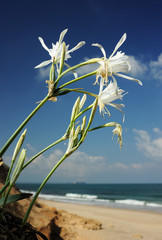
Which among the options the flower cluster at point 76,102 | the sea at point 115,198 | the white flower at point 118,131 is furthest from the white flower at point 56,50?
the sea at point 115,198

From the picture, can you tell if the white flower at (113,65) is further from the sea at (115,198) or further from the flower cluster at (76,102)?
the sea at (115,198)

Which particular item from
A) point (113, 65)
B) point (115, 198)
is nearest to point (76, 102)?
point (113, 65)

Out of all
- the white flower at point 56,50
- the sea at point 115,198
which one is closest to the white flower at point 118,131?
the white flower at point 56,50

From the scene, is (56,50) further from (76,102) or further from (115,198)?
(115,198)

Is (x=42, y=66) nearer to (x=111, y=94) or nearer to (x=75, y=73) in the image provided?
(x=75, y=73)

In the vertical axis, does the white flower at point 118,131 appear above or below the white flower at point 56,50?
below

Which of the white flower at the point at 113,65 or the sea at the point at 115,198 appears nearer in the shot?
the white flower at the point at 113,65

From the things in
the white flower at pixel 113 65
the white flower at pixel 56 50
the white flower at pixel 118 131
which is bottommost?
the white flower at pixel 118 131

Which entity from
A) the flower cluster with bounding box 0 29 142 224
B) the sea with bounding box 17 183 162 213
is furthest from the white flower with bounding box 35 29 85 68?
the sea with bounding box 17 183 162 213

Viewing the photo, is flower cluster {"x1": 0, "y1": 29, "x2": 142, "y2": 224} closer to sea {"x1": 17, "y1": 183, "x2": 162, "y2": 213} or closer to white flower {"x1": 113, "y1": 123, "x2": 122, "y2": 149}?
white flower {"x1": 113, "y1": 123, "x2": 122, "y2": 149}

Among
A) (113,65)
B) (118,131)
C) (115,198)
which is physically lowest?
(118,131)

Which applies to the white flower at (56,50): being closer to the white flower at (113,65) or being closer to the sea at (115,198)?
the white flower at (113,65)

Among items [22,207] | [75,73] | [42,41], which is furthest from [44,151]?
[22,207]
